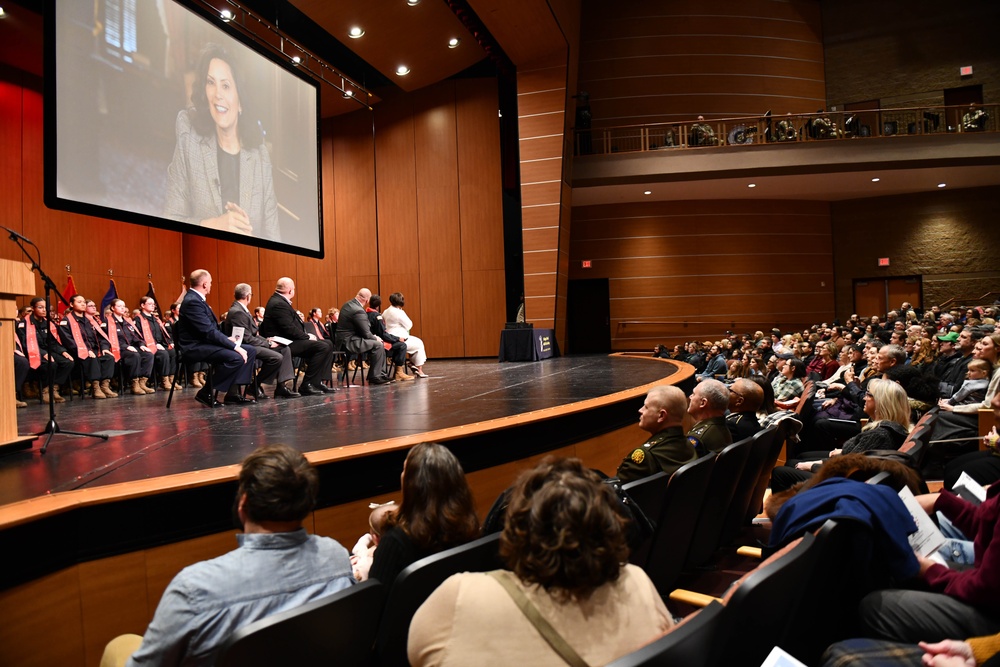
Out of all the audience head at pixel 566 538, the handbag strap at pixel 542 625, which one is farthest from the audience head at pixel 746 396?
the handbag strap at pixel 542 625

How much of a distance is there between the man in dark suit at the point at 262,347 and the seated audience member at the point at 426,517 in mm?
4397

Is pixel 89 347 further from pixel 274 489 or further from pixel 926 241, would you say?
pixel 926 241

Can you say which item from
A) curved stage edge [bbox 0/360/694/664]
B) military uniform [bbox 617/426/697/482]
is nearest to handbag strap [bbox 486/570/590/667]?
curved stage edge [bbox 0/360/694/664]

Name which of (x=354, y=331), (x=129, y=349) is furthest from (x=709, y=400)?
(x=129, y=349)

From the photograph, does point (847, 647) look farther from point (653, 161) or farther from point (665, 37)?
point (665, 37)

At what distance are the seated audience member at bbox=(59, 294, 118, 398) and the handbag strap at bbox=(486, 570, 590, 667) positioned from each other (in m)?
7.42

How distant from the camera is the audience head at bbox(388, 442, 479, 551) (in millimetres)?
1648

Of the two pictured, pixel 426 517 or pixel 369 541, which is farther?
pixel 369 541

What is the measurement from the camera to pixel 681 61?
1506 cm

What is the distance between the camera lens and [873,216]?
51.9 ft

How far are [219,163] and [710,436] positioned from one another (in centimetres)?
556

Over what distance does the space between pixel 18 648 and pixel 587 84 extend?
594 inches

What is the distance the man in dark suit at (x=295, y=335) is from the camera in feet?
20.1

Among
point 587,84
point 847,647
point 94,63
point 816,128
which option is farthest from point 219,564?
point 587,84
